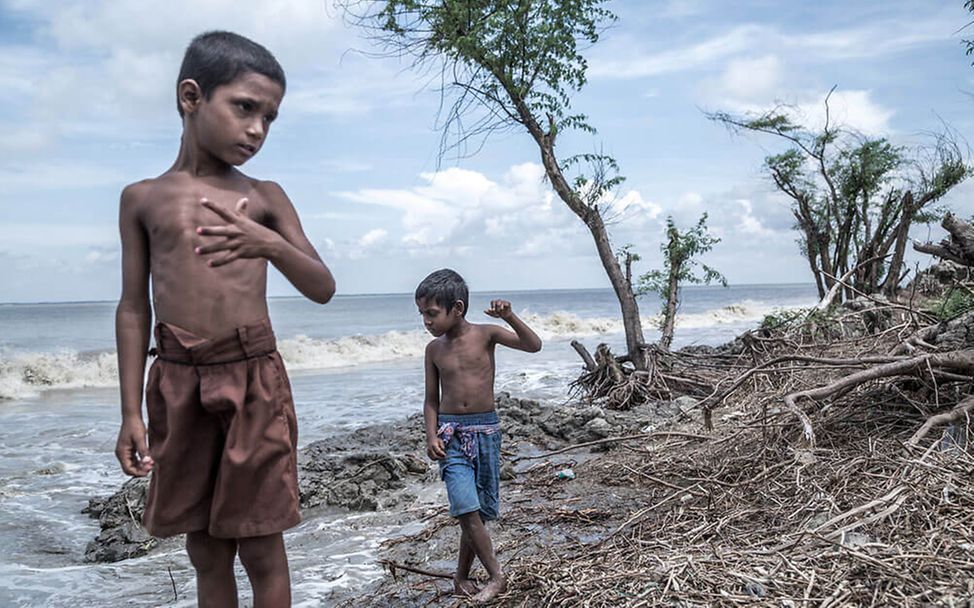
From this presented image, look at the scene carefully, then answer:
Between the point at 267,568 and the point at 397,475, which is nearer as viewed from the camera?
the point at 267,568

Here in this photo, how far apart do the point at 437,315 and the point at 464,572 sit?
3.83 feet

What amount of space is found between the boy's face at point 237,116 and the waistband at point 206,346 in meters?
0.50

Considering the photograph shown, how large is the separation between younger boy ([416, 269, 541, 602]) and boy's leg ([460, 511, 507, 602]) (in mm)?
49

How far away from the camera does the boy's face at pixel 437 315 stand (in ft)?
12.4

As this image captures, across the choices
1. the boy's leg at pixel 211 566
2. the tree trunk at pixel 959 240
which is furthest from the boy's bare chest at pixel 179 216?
the tree trunk at pixel 959 240

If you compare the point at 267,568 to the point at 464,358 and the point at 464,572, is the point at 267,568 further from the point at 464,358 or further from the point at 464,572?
the point at 464,358

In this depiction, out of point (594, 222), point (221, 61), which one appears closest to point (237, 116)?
point (221, 61)

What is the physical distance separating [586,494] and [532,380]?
9.00 m

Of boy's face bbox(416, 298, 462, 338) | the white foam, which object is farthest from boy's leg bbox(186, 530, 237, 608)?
the white foam

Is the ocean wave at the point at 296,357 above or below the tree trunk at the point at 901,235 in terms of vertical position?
below

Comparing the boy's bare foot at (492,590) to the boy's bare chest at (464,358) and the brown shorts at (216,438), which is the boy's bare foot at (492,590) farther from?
the brown shorts at (216,438)

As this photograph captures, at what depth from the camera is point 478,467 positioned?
12.5 ft

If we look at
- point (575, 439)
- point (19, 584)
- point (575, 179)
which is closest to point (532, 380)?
point (575, 179)

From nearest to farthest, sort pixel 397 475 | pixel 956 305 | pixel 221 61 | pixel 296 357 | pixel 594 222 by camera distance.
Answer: pixel 221 61, pixel 956 305, pixel 397 475, pixel 594 222, pixel 296 357
